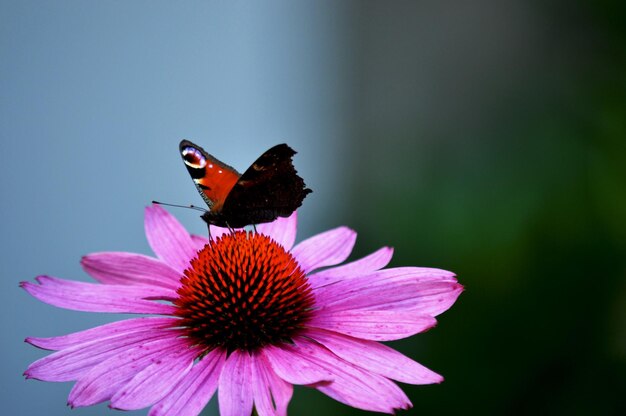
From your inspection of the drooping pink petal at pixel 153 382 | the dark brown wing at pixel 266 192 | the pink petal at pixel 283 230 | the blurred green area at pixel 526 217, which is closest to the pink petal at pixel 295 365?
the drooping pink petal at pixel 153 382

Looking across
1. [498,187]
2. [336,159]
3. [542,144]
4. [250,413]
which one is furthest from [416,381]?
[336,159]

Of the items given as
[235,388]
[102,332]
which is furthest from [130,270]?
[235,388]

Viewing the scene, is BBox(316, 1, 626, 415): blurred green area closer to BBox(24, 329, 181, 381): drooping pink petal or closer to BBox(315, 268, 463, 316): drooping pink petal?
BBox(315, 268, 463, 316): drooping pink petal

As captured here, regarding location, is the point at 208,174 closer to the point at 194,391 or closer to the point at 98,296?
the point at 98,296

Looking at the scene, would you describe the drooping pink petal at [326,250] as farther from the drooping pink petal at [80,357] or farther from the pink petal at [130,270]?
the drooping pink petal at [80,357]

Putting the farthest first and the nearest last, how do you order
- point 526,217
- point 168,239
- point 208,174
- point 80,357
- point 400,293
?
point 526,217 < point 168,239 < point 208,174 < point 400,293 < point 80,357

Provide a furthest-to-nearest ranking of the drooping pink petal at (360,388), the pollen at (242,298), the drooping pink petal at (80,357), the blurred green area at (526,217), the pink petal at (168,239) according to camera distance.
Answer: the blurred green area at (526,217), the pink petal at (168,239), the pollen at (242,298), the drooping pink petal at (80,357), the drooping pink petal at (360,388)

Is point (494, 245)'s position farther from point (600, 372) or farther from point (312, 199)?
point (312, 199)
